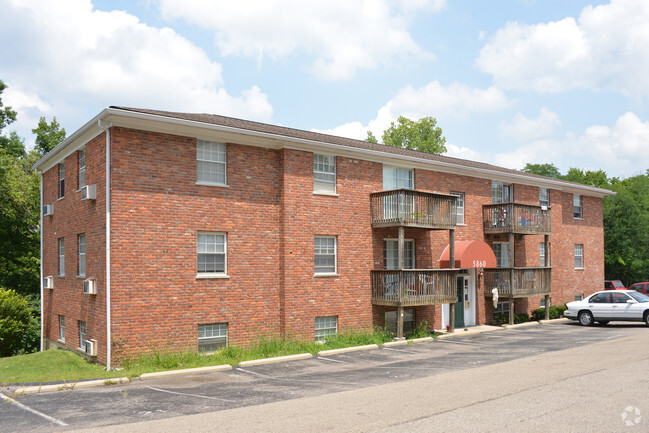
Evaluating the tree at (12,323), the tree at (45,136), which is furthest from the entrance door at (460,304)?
the tree at (45,136)

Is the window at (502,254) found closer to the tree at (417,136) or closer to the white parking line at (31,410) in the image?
the white parking line at (31,410)

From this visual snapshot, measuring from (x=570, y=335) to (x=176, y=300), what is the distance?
15.3 metres

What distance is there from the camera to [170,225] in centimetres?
1652

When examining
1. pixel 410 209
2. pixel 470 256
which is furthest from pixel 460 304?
pixel 410 209

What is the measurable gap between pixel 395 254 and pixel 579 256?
1561 cm

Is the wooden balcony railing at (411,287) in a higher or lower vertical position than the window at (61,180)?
lower

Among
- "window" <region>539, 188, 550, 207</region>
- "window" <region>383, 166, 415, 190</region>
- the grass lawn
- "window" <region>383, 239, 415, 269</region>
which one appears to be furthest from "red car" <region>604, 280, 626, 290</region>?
the grass lawn

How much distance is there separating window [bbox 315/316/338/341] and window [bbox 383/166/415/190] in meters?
5.77

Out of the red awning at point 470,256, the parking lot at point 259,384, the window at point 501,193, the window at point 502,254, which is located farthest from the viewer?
the window at point 502,254

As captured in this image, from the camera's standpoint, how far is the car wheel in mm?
25492

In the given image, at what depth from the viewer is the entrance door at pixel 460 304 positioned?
24859mm

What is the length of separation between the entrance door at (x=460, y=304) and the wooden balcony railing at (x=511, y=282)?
4.10 ft

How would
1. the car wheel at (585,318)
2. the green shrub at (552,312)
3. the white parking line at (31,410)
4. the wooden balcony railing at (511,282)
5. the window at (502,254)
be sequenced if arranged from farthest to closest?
the green shrub at (552,312)
the window at (502,254)
the car wheel at (585,318)
the wooden balcony railing at (511,282)
the white parking line at (31,410)

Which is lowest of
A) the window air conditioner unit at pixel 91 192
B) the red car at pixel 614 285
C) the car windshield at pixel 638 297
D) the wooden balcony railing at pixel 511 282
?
the red car at pixel 614 285
